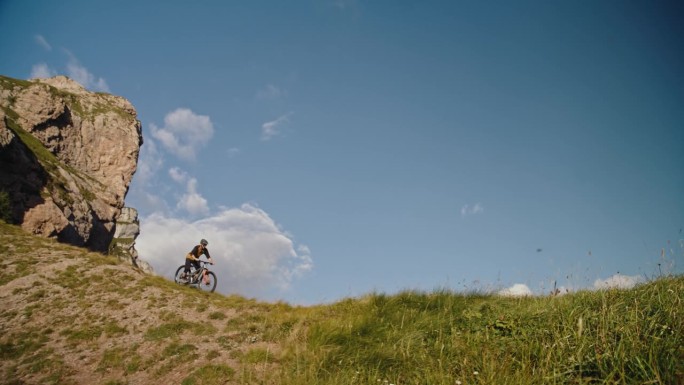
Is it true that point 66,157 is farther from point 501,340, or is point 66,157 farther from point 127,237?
point 501,340

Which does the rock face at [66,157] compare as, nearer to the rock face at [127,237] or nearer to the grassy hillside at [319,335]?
the grassy hillside at [319,335]

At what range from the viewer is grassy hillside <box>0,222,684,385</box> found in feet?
17.0

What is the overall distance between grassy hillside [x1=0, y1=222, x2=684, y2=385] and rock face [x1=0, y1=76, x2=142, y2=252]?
27.9 m

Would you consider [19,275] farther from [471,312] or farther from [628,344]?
[628,344]

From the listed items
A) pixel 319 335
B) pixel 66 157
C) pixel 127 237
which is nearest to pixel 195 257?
pixel 319 335

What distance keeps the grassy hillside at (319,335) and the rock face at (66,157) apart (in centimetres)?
2789

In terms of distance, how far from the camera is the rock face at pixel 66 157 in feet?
137

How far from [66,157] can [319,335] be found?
507 ft

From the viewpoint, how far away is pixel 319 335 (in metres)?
9.92

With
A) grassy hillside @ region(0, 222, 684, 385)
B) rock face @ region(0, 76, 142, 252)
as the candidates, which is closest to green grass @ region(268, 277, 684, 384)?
grassy hillside @ region(0, 222, 684, 385)

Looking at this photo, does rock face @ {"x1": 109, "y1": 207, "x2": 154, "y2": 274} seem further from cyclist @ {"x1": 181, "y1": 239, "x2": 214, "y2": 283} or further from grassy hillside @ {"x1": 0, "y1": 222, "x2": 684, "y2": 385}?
grassy hillside @ {"x1": 0, "y1": 222, "x2": 684, "y2": 385}

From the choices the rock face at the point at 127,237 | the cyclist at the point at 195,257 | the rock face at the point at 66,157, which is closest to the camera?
the cyclist at the point at 195,257

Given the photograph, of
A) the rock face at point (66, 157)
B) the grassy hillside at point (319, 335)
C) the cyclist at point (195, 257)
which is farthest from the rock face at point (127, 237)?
the grassy hillside at point (319, 335)

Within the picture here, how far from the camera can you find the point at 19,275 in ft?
63.0
